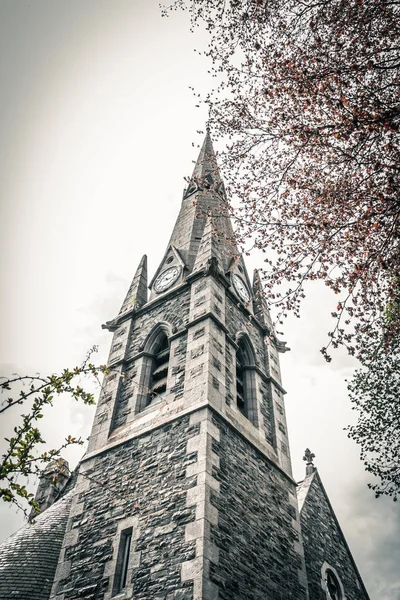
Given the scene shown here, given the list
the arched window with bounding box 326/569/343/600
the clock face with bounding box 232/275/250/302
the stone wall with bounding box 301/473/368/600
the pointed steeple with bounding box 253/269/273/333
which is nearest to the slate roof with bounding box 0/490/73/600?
the stone wall with bounding box 301/473/368/600

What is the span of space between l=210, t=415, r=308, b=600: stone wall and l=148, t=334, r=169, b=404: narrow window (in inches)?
98.1

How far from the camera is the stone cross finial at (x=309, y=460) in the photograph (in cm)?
1684

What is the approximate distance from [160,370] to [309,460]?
646 cm

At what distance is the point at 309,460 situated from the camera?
1752 cm

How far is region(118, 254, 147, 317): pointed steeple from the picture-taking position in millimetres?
16969

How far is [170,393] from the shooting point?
42.1 feet

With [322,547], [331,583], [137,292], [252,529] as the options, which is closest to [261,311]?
[137,292]

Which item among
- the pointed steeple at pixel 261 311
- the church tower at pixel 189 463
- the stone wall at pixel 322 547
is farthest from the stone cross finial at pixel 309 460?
the pointed steeple at pixel 261 311

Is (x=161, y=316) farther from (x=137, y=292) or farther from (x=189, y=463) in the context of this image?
(x=189, y=463)

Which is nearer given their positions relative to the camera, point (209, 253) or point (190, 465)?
point (190, 465)

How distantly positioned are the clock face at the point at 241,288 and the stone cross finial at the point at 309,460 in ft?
17.4

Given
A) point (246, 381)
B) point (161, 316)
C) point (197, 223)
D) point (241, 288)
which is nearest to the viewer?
point (246, 381)

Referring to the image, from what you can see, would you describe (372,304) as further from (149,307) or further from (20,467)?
(149,307)

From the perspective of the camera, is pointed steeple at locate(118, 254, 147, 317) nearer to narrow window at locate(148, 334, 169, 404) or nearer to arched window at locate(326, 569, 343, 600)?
narrow window at locate(148, 334, 169, 404)
